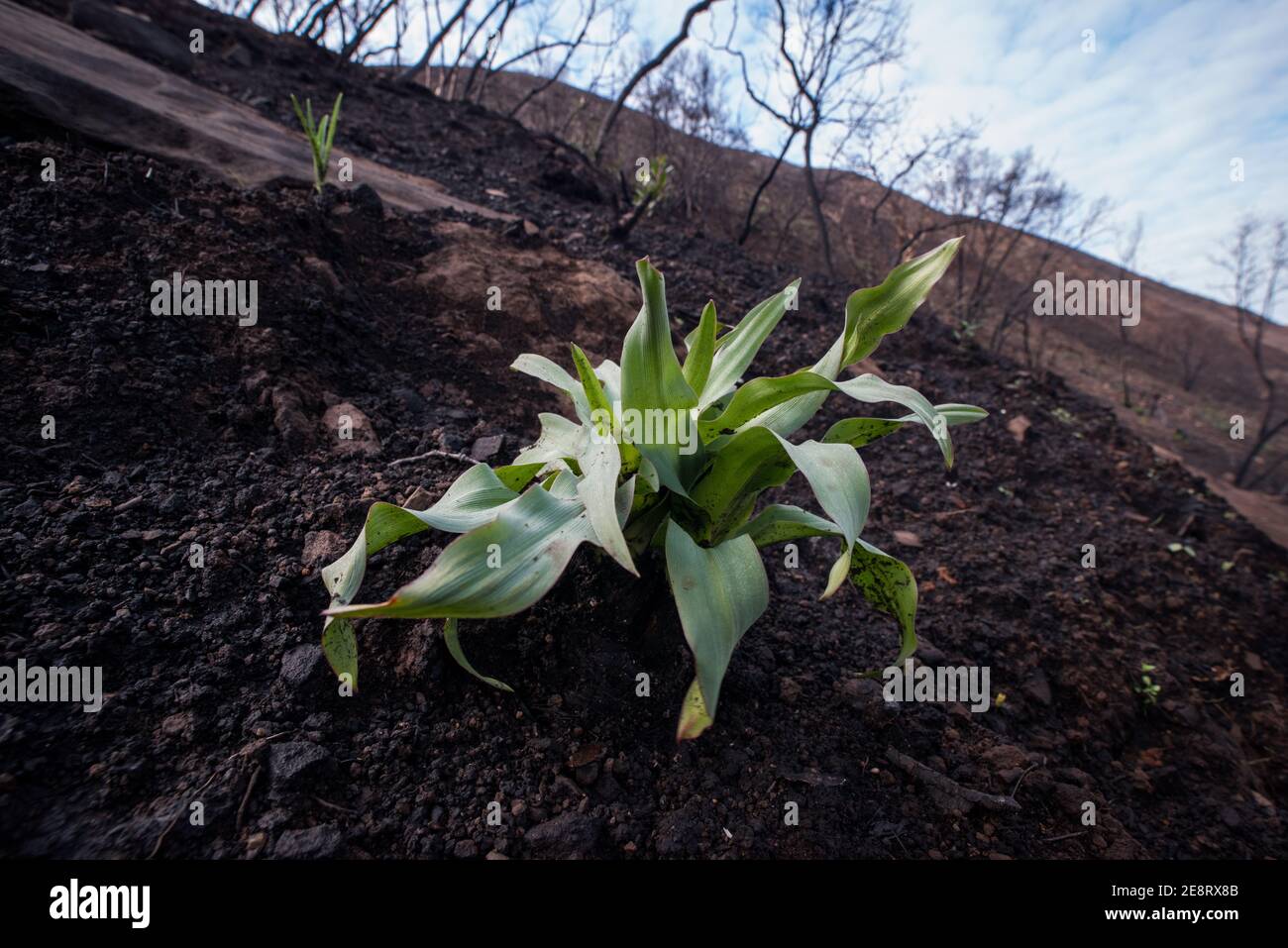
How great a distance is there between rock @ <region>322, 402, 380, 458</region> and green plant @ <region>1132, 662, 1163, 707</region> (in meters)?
2.82

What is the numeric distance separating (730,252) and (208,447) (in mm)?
4860

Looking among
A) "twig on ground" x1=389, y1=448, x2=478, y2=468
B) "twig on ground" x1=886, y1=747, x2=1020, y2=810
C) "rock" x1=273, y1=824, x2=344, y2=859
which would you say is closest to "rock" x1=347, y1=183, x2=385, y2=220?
"twig on ground" x1=389, y1=448, x2=478, y2=468

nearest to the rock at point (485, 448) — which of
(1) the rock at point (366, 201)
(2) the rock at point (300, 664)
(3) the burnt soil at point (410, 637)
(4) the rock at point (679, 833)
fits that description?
(3) the burnt soil at point (410, 637)

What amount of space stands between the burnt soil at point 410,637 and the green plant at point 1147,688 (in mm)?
32

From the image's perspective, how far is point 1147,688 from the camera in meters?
2.24

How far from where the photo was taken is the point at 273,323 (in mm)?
2312

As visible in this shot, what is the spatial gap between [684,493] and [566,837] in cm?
70

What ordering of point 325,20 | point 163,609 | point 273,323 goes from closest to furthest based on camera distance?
1. point 163,609
2. point 273,323
3. point 325,20

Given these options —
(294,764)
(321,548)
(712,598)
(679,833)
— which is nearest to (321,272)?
(321,548)

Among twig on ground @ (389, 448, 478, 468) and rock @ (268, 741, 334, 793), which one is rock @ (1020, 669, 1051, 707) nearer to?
twig on ground @ (389, 448, 478, 468)

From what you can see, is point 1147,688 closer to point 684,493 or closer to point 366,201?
point 684,493

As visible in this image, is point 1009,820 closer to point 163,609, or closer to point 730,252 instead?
point 163,609

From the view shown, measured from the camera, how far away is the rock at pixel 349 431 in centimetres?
201

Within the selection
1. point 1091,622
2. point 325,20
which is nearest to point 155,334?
point 1091,622
